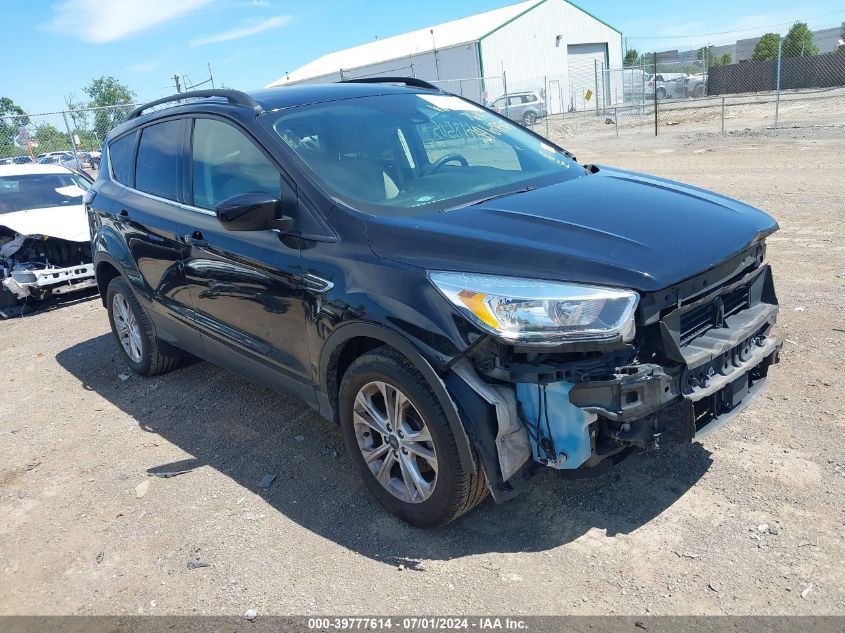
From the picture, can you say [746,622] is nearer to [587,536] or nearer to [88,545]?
[587,536]

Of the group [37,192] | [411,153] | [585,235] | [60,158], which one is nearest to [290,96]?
[411,153]

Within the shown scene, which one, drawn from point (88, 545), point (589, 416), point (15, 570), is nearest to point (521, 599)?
point (589, 416)

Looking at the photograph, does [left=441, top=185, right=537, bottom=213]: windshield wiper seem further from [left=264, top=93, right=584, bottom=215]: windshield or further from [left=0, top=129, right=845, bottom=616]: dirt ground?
[left=0, top=129, right=845, bottom=616]: dirt ground

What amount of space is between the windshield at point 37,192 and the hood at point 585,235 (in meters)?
7.27

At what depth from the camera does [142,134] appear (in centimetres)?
498

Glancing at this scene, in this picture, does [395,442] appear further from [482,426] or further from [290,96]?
[290,96]

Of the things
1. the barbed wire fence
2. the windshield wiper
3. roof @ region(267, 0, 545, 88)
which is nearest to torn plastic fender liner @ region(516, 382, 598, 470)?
the windshield wiper

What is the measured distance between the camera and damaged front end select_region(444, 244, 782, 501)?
2.57 meters

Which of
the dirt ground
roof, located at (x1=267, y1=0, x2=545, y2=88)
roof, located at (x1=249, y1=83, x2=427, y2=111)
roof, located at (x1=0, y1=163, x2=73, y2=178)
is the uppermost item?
roof, located at (x1=267, y1=0, x2=545, y2=88)

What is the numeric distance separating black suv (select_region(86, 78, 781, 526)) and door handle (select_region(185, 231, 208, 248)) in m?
0.01

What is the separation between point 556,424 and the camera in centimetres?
270

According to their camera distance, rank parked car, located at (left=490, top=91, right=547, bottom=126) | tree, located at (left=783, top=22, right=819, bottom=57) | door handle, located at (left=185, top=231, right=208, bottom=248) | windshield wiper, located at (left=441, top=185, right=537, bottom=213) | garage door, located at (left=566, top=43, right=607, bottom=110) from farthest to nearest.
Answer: garage door, located at (left=566, top=43, right=607, bottom=110) < tree, located at (left=783, top=22, right=819, bottom=57) < parked car, located at (left=490, top=91, right=547, bottom=126) < door handle, located at (left=185, top=231, right=208, bottom=248) < windshield wiper, located at (left=441, top=185, right=537, bottom=213)

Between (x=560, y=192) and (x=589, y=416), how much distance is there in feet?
4.24

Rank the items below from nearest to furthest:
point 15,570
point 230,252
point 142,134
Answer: point 15,570, point 230,252, point 142,134
